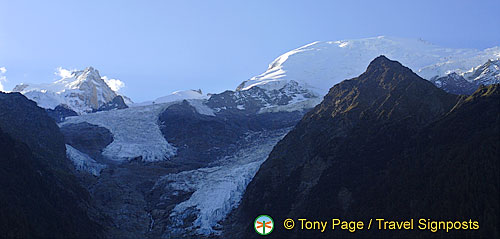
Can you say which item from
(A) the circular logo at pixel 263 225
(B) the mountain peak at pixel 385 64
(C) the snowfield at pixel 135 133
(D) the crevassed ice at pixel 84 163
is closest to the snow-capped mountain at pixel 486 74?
(B) the mountain peak at pixel 385 64

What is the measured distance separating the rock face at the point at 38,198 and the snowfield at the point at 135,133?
84.2ft

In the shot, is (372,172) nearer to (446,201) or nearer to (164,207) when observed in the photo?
(446,201)

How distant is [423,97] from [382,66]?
795 inches

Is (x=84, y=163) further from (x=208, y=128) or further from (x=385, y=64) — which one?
(x=385, y=64)

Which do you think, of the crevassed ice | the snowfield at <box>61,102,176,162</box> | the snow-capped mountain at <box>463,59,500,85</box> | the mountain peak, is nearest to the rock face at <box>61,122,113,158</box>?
the snowfield at <box>61,102,176,162</box>

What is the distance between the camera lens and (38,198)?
4944 cm

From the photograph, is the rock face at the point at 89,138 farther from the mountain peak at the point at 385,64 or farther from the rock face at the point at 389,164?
the mountain peak at the point at 385,64

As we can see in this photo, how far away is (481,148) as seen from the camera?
139ft

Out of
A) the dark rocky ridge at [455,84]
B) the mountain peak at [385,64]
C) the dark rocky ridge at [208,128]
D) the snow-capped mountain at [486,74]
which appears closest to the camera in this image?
the mountain peak at [385,64]

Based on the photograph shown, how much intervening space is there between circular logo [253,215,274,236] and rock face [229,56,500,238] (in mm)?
659

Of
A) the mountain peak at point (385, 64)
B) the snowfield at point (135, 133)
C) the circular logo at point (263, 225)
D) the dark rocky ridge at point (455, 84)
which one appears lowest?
the dark rocky ridge at point (455, 84)

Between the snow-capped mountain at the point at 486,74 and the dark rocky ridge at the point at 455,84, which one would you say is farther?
the snow-capped mountain at the point at 486,74

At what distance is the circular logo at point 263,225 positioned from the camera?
52009mm

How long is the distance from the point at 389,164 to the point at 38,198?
3420cm
